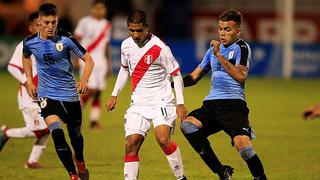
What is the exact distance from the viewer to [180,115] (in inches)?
408

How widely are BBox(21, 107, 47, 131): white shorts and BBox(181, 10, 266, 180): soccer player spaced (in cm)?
299

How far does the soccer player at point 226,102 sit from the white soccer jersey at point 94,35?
8.41m

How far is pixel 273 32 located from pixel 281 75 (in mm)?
5627

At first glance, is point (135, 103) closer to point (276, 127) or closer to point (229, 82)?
point (229, 82)

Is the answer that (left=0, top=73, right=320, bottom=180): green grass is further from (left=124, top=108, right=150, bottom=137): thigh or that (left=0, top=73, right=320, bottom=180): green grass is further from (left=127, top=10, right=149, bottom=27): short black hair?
(left=127, top=10, right=149, bottom=27): short black hair

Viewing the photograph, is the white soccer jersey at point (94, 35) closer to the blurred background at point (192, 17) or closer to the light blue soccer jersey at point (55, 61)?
the light blue soccer jersey at point (55, 61)

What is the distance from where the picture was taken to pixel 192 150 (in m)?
15.5

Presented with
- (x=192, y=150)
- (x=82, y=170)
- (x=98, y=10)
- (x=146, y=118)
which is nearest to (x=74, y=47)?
(x=146, y=118)

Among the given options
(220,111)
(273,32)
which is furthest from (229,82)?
(273,32)

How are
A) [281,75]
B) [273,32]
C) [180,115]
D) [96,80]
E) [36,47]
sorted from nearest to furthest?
[180,115]
[36,47]
[96,80]
[281,75]
[273,32]

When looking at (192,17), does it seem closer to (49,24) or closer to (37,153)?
(37,153)

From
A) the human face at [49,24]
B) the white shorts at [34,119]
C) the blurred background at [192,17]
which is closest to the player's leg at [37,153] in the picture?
the white shorts at [34,119]

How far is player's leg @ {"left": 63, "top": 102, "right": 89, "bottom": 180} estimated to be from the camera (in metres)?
11.4

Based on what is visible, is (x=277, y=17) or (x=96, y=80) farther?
(x=277, y=17)
